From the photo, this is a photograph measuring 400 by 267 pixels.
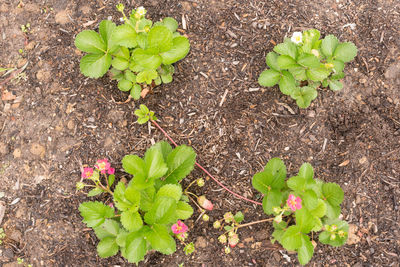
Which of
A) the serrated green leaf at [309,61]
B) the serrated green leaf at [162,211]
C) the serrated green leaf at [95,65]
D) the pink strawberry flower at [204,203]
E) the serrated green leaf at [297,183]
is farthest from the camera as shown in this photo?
the pink strawberry flower at [204,203]

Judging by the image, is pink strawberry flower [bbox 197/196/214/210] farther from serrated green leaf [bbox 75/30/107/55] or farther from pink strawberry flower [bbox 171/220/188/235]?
serrated green leaf [bbox 75/30/107/55]

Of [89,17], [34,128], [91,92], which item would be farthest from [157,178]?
[89,17]

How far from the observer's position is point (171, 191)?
201cm

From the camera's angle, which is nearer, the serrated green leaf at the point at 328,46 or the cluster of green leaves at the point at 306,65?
the cluster of green leaves at the point at 306,65

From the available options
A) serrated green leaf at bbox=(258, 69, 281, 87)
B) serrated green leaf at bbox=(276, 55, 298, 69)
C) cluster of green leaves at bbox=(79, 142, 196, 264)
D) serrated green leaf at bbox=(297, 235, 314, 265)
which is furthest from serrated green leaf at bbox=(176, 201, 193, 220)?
serrated green leaf at bbox=(276, 55, 298, 69)

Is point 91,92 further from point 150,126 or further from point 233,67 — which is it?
point 233,67

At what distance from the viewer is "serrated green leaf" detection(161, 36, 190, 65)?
2.14 meters

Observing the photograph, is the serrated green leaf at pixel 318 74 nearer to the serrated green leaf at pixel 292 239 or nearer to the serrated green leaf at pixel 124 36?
the serrated green leaf at pixel 292 239

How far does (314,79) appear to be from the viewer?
2223 millimetres

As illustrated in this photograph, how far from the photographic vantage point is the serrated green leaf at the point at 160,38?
79.2 inches

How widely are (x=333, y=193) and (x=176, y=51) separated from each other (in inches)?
52.9

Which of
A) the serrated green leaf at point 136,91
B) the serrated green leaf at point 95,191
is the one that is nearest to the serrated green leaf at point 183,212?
the serrated green leaf at point 95,191

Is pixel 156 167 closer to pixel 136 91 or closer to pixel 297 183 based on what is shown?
pixel 136 91

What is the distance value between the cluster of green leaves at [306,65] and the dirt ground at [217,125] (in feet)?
0.53
